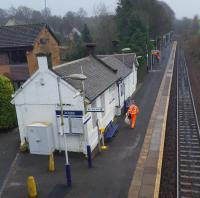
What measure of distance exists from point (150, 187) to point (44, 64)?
300 inches

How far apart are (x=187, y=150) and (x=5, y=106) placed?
11453 mm

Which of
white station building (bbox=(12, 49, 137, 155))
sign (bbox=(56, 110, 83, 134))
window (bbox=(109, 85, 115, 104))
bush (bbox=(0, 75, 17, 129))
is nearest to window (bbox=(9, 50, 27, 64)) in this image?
bush (bbox=(0, 75, 17, 129))

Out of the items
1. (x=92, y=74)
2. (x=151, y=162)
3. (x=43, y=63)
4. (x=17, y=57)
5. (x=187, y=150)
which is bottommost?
(x=187, y=150)

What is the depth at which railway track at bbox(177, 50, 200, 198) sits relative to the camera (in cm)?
1198

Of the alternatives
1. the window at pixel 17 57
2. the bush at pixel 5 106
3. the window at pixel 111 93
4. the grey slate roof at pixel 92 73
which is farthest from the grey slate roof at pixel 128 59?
the bush at pixel 5 106

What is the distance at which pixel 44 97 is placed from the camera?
49.2 ft

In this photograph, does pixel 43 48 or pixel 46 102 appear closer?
pixel 46 102

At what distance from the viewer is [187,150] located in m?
15.6

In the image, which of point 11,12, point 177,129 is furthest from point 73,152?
point 11,12

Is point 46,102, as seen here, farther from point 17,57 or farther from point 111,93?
point 17,57

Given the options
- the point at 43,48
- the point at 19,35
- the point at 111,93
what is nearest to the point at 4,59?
the point at 19,35

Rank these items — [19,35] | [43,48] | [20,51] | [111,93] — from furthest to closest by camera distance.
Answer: [43,48] < [19,35] < [20,51] < [111,93]

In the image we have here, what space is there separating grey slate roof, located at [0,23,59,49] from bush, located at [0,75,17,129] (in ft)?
34.9

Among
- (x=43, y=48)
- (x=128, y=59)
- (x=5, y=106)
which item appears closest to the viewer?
(x=5, y=106)
